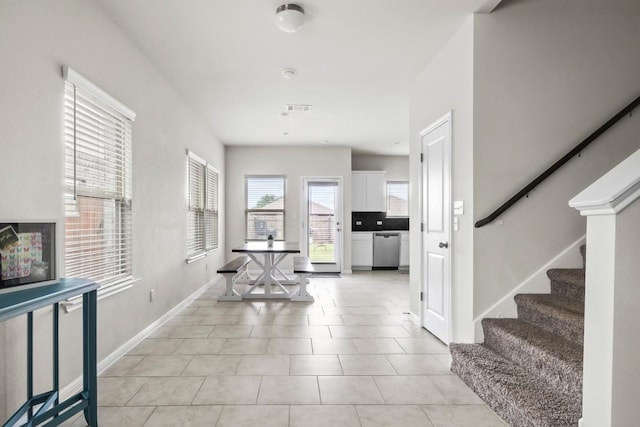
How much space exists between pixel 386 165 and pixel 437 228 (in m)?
5.67

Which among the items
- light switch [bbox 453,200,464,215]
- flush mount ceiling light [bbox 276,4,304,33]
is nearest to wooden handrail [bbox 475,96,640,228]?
light switch [bbox 453,200,464,215]

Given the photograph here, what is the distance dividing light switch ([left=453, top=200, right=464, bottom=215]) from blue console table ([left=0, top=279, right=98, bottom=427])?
8.51ft

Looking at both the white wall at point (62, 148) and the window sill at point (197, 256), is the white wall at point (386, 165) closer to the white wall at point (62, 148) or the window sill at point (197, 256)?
the window sill at point (197, 256)

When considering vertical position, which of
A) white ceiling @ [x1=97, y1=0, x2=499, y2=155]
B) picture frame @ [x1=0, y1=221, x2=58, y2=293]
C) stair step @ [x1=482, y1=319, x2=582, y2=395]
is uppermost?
white ceiling @ [x1=97, y1=0, x2=499, y2=155]

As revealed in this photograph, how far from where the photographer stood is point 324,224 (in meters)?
7.74

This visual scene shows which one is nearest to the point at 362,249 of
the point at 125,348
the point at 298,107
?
the point at 298,107

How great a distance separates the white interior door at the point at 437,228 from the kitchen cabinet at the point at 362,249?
437 centimetres

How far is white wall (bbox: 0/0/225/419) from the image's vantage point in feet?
6.01

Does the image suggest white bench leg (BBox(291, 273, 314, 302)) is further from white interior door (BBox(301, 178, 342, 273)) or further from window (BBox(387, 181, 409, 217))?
window (BBox(387, 181, 409, 217))

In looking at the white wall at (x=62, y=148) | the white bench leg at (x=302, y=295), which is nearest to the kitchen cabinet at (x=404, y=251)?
the white bench leg at (x=302, y=295)

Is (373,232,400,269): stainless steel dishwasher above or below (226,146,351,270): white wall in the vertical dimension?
below

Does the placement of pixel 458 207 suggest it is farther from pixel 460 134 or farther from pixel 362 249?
pixel 362 249

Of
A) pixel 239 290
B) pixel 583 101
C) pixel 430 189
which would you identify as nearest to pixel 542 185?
pixel 583 101

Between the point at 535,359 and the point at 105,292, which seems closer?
the point at 535,359
